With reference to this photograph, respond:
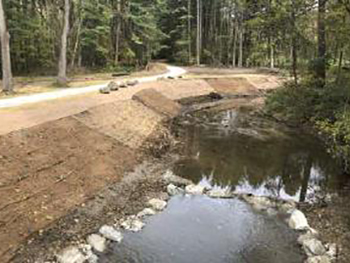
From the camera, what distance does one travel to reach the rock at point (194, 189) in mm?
14766

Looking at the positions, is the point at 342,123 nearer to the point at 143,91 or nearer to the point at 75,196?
the point at 75,196

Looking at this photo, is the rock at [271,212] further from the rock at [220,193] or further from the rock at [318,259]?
the rock at [318,259]

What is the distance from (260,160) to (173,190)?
571 centimetres

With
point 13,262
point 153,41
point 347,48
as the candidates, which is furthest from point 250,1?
point 153,41

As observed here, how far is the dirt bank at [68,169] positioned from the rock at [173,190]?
615 millimetres

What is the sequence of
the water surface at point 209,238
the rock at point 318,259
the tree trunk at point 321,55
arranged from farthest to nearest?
the tree trunk at point 321,55 < the water surface at point 209,238 < the rock at point 318,259

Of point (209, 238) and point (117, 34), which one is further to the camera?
point (117, 34)

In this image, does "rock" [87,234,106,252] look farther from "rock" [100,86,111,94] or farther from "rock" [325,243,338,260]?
"rock" [100,86,111,94]

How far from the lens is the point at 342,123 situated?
1423 cm

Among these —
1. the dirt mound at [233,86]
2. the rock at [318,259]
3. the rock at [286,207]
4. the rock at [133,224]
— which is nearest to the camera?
the rock at [318,259]

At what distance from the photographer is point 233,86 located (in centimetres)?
3838

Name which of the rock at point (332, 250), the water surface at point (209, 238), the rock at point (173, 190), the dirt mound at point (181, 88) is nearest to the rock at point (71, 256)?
the water surface at point (209, 238)

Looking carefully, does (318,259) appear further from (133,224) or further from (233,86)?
(233,86)

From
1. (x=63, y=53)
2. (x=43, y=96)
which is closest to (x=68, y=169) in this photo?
(x=43, y=96)
